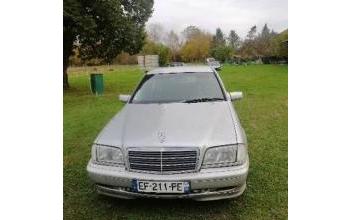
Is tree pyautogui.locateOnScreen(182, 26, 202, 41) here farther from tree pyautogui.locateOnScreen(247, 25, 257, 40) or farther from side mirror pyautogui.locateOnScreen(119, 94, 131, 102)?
side mirror pyautogui.locateOnScreen(119, 94, 131, 102)

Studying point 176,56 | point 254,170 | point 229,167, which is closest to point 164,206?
point 229,167

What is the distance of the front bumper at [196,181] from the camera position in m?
Answer: 3.04

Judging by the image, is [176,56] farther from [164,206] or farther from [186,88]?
[164,206]

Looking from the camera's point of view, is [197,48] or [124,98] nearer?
[197,48]

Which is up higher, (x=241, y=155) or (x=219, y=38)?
(x=219, y=38)

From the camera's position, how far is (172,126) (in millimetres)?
3336

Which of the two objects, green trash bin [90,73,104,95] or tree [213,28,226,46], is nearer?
tree [213,28,226,46]

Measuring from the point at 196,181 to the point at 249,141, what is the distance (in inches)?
64.1

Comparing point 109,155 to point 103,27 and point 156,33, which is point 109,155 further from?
point 103,27

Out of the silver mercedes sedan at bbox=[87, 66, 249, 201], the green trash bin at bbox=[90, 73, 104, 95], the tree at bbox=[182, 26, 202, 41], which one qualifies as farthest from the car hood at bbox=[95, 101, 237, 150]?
the tree at bbox=[182, 26, 202, 41]

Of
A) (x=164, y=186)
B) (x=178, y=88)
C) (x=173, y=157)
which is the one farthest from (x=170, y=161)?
(x=178, y=88)

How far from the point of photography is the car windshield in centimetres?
394

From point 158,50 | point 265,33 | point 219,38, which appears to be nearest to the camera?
point 265,33
